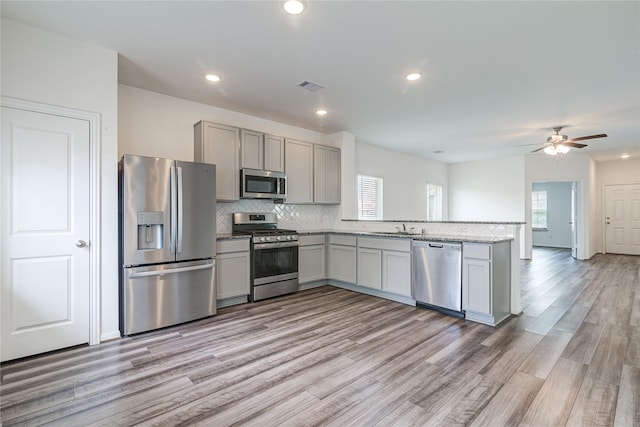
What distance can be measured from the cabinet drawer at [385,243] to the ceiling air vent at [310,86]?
213 cm

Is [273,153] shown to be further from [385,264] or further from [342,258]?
[385,264]

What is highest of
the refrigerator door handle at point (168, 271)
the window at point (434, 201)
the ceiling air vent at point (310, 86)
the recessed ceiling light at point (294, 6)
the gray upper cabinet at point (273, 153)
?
the ceiling air vent at point (310, 86)

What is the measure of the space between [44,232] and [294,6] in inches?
108

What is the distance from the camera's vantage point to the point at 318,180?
5168mm

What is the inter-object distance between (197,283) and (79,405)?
1532 mm

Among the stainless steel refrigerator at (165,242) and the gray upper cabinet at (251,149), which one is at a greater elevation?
the gray upper cabinet at (251,149)

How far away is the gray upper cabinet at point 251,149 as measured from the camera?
Answer: 421 centimetres

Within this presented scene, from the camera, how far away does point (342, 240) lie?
4816 millimetres

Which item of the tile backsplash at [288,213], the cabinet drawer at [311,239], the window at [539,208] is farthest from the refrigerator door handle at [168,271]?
the window at [539,208]

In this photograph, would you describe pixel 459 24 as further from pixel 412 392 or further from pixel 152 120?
pixel 152 120

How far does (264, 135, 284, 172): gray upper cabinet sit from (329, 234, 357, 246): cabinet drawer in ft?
4.42

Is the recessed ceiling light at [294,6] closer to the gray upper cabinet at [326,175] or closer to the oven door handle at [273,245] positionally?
the oven door handle at [273,245]

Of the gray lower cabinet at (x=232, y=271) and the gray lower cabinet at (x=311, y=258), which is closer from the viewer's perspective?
the gray lower cabinet at (x=232, y=271)

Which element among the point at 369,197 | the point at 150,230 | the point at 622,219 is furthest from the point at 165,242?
the point at 622,219
